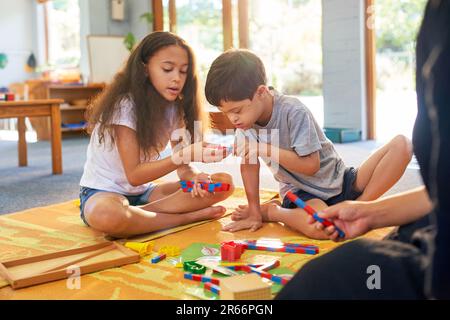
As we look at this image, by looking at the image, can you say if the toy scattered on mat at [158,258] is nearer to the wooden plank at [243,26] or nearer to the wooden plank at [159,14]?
the wooden plank at [243,26]

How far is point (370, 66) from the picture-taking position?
4000 mm

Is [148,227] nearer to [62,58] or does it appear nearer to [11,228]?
[11,228]

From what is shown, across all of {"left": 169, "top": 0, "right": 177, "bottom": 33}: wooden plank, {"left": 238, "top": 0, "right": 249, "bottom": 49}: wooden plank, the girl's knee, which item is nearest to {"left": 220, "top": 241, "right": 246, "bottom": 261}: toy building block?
the girl's knee

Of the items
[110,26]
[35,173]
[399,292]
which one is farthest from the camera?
[110,26]

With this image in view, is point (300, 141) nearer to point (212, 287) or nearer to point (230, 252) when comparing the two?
point (230, 252)

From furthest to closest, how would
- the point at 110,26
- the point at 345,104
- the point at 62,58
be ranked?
the point at 62,58 → the point at 110,26 → the point at 345,104

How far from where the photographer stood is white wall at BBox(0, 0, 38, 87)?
6758 millimetres

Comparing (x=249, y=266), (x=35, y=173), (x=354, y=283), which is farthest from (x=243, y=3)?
(x=354, y=283)

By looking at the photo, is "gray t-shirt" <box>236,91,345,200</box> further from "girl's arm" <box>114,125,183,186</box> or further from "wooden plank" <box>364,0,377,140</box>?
"wooden plank" <box>364,0,377,140</box>

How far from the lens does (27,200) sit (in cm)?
225

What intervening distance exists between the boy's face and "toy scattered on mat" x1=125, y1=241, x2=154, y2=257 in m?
0.43

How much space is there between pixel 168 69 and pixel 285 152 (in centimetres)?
45

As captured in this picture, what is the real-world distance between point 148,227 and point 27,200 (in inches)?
36.3

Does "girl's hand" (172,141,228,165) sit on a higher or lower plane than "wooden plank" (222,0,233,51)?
lower
